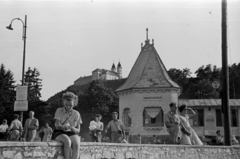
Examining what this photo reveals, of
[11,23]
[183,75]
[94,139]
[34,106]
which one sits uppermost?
[183,75]

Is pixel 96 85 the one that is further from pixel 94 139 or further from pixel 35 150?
pixel 35 150

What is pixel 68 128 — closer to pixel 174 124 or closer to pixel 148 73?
pixel 174 124

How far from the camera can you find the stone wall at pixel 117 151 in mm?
5047

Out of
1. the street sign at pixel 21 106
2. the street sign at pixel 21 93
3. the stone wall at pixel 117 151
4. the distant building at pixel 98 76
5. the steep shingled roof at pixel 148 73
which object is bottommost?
the stone wall at pixel 117 151

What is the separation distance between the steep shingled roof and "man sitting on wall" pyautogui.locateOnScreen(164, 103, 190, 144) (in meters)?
16.1

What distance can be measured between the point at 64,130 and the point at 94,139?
8872 millimetres

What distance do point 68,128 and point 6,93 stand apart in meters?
42.6

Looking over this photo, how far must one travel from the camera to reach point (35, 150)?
5.28 meters

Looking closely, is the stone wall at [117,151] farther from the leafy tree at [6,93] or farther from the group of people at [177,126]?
the leafy tree at [6,93]

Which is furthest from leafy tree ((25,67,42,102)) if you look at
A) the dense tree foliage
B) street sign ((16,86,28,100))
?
street sign ((16,86,28,100))

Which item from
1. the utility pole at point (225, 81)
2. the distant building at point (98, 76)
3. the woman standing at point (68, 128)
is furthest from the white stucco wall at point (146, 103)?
the distant building at point (98, 76)

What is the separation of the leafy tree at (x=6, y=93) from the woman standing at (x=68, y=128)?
1537 inches

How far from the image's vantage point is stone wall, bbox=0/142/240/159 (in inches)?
199

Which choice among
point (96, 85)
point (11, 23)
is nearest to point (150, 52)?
point (11, 23)
